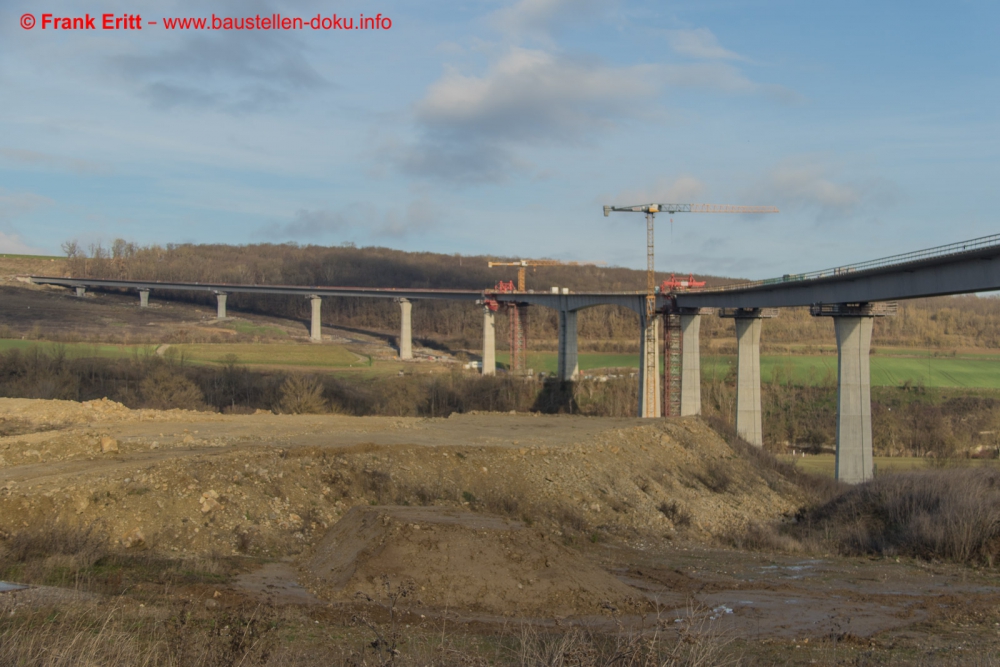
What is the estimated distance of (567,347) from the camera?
9412 cm

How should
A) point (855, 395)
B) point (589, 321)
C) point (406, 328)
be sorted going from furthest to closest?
1. point (589, 321)
2. point (406, 328)
3. point (855, 395)

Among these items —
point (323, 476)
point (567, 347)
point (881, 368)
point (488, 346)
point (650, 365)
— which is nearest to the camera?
point (323, 476)

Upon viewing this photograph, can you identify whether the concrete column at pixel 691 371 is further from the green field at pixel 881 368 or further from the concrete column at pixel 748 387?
the green field at pixel 881 368

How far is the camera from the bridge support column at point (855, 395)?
157 feet

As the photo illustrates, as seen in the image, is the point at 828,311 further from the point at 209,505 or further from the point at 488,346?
the point at 488,346

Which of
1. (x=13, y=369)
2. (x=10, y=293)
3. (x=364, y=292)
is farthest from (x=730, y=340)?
(x=10, y=293)

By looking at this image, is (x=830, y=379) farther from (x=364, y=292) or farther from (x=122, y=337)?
(x=122, y=337)

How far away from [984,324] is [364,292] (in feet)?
340

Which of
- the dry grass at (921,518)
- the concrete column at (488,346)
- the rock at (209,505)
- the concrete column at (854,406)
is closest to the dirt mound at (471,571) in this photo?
the rock at (209,505)

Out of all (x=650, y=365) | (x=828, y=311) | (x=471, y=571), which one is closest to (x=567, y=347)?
(x=650, y=365)

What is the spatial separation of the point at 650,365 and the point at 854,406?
92.8ft

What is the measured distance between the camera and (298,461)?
25500 millimetres

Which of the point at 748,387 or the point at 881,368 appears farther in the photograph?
the point at 881,368

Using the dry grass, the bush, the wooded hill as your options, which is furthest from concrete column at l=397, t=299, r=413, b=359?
the dry grass
